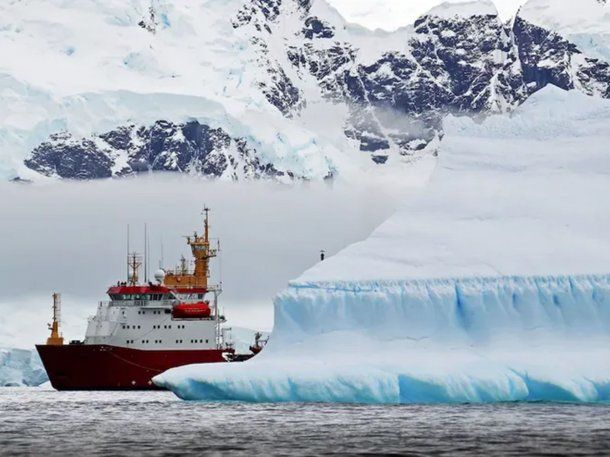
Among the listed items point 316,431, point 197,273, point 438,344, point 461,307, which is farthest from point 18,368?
point 316,431

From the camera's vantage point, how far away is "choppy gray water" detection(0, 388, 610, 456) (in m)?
42.6

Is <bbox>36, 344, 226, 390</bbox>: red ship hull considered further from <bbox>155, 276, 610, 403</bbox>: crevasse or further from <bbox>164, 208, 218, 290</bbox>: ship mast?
<bbox>155, 276, 610, 403</bbox>: crevasse

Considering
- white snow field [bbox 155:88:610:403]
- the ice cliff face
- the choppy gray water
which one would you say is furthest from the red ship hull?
white snow field [bbox 155:88:610:403]

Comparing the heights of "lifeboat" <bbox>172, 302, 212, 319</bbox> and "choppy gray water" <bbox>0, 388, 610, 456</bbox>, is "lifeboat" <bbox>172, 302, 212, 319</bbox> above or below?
above

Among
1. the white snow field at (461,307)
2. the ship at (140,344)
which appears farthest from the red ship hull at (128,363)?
the white snow field at (461,307)

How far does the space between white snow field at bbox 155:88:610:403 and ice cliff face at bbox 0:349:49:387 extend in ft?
234

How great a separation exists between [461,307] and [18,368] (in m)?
79.9


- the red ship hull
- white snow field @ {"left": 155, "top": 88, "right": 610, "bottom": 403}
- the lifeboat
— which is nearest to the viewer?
white snow field @ {"left": 155, "top": 88, "right": 610, "bottom": 403}

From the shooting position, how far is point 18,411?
6775 centimetres

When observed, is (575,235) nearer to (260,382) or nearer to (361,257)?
(361,257)

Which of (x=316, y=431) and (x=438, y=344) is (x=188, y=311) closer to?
(x=438, y=344)

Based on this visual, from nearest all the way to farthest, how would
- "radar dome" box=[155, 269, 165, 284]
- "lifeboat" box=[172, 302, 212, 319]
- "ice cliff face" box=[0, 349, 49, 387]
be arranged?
"lifeboat" box=[172, 302, 212, 319], "radar dome" box=[155, 269, 165, 284], "ice cliff face" box=[0, 349, 49, 387]

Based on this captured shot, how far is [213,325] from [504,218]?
46291 millimetres

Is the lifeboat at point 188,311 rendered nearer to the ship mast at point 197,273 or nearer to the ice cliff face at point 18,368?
the ship mast at point 197,273
